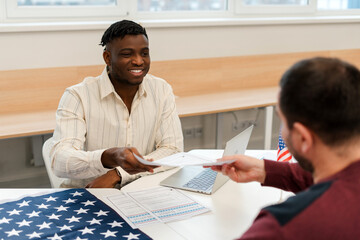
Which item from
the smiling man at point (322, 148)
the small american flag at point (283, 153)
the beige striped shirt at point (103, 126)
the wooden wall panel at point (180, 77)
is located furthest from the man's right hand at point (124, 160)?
the wooden wall panel at point (180, 77)

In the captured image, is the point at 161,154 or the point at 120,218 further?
the point at 161,154

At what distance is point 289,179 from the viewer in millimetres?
1567

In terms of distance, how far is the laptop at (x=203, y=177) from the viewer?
1.76 meters

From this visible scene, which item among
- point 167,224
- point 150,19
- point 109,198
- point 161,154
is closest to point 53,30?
point 150,19

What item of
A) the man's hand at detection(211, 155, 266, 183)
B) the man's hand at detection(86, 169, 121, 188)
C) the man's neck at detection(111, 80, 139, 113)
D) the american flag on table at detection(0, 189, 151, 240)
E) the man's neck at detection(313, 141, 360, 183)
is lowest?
the man's hand at detection(86, 169, 121, 188)

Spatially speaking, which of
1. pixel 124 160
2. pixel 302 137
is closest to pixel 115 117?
pixel 124 160

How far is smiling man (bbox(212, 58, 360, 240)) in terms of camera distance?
2.96ft

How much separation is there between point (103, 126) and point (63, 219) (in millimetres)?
723

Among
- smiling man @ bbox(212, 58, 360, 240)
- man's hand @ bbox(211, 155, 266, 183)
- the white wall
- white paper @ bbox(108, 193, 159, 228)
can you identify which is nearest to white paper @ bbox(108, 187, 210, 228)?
white paper @ bbox(108, 193, 159, 228)

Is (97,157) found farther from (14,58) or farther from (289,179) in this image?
(14,58)

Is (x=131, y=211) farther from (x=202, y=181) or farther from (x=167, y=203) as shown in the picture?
(x=202, y=181)

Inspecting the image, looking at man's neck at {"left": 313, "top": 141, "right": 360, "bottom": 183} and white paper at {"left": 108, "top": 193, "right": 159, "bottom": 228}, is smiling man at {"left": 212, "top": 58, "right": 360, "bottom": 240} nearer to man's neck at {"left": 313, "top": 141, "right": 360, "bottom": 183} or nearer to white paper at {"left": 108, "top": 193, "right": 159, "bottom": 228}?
man's neck at {"left": 313, "top": 141, "right": 360, "bottom": 183}

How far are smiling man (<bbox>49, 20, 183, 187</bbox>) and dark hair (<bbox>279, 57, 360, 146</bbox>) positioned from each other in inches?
44.6

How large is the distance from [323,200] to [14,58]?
9.64ft
